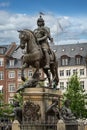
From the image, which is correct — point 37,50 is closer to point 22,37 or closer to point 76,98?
point 22,37

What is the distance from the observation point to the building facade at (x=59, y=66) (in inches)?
3529

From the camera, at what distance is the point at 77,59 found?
9000cm

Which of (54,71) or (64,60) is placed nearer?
(54,71)

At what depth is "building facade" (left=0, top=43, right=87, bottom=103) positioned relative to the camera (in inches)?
3529

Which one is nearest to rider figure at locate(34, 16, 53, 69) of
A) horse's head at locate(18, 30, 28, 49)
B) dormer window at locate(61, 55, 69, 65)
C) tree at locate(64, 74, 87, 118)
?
horse's head at locate(18, 30, 28, 49)

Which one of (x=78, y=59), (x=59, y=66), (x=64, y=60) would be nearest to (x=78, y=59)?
(x=78, y=59)

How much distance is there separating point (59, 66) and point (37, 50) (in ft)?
223

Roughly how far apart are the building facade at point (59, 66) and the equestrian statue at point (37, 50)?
6350cm

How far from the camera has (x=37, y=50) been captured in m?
22.8

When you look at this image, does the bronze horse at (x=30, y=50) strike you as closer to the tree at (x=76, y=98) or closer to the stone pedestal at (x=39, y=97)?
the stone pedestal at (x=39, y=97)

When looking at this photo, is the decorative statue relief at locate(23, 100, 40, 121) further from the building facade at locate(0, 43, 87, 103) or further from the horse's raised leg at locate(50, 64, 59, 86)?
the building facade at locate(0, 43, 87, 103)

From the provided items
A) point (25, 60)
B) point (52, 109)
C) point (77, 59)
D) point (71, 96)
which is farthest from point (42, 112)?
point (77, 59)

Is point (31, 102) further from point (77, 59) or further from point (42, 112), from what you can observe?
point (77, 59)

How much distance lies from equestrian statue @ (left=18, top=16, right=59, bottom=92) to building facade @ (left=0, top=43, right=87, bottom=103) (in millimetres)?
63497
